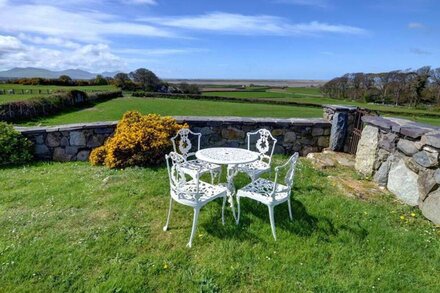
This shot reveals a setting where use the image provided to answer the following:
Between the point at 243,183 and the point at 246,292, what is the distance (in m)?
2.35

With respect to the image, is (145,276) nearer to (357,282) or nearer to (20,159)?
(357,282)

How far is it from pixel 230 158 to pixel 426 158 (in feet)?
8.28

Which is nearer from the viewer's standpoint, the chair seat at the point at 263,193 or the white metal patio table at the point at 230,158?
the chair seat at the point at 263,193

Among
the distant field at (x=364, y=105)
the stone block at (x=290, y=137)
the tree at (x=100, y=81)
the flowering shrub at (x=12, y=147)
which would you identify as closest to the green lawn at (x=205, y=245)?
the flowering shrub at (x=12, y=147)

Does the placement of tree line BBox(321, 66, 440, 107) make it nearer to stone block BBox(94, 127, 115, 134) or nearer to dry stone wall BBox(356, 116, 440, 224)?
dry stone wall BBox(356, 116, 440, 224)

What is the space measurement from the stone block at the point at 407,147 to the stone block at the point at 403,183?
7.0 inches

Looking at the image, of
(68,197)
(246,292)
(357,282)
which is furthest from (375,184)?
(68,197)

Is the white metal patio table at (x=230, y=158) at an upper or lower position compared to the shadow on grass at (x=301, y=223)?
upper

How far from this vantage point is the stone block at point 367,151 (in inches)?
200

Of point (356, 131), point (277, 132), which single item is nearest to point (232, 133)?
point (277, 132)

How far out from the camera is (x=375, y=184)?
16.0 ft

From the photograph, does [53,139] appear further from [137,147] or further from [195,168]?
[195,168]

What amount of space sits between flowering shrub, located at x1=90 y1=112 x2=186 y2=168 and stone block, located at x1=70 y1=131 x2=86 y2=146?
59 centimetres

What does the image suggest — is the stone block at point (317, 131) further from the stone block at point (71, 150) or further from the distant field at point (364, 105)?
the distant field at point (364, 105)
